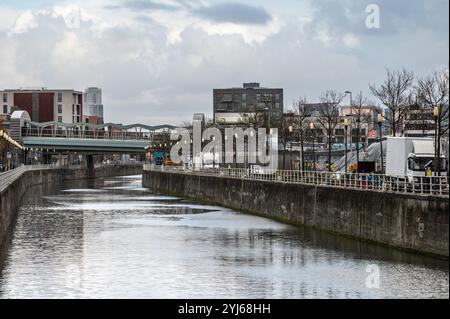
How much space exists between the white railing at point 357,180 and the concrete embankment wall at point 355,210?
0.68 metres

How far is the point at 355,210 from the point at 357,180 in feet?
7.83

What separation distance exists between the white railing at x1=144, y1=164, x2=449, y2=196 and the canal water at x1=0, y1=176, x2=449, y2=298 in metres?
3.30

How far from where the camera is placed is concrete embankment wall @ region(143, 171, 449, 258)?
42.2m

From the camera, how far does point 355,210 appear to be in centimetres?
5303

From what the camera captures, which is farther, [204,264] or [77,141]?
[77,141]

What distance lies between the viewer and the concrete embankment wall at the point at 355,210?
42.2 meters

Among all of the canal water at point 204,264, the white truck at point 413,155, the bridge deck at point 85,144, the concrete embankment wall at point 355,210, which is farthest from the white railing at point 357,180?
the bridge deck at point 85,144

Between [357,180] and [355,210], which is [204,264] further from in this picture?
[357,180]

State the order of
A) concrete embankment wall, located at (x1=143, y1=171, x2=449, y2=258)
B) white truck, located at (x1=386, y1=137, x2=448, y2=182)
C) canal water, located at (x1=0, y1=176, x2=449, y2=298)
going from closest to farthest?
canal water, located at (x1=0, y1=176, x2=449, y2=298), concrete embankment wall, located at (x1=143, y1=171, x2=449, y2=258), white truck, located at (x1=386, y1=137, x2=448, y2=182)

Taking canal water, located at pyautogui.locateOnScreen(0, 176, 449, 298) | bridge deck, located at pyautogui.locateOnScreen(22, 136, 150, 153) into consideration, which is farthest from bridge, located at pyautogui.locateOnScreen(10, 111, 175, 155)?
canal water, located at pyautogui.locateOnScreen(0, 176, 449, 298)

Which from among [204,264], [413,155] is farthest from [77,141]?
[204,264]

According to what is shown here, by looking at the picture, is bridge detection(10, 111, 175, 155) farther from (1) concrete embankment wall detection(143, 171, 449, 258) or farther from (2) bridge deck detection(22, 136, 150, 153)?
(1) concrete embankment wall detection(143, 171, 449, 258)

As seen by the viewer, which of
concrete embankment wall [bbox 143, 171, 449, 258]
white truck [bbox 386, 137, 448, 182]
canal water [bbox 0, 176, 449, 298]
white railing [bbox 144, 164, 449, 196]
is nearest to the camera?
canal water [bbox 0, 176, 449, 298]
